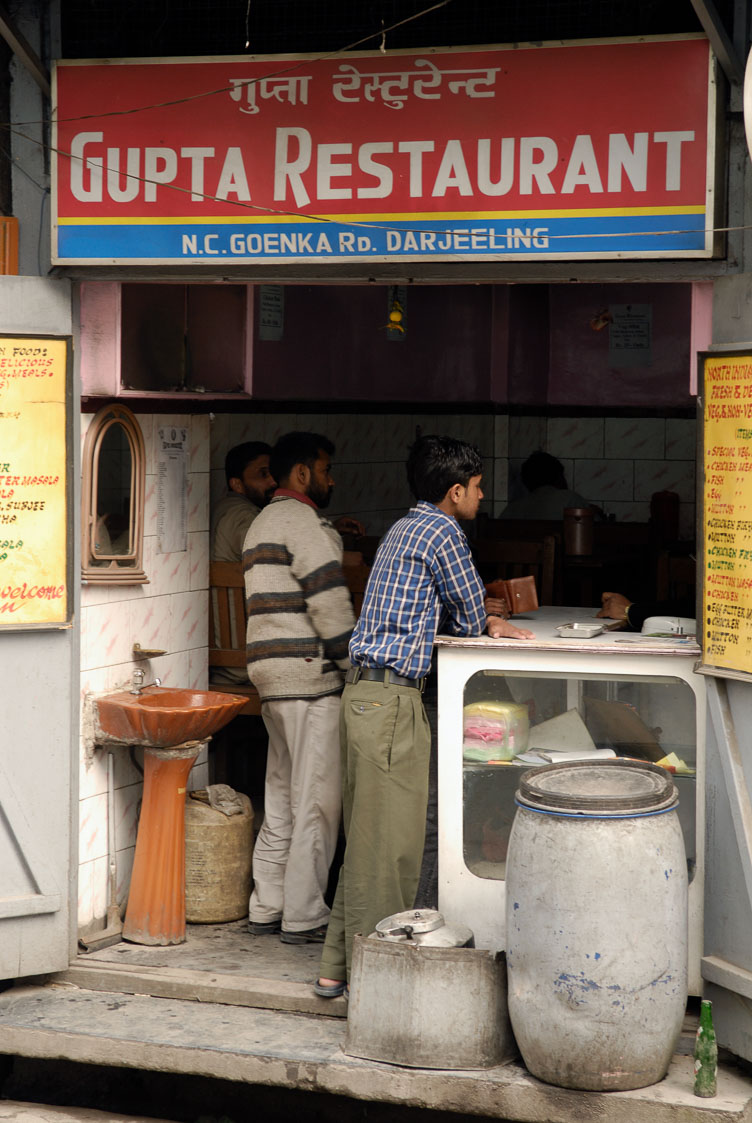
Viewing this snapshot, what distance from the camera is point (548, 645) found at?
4773mm

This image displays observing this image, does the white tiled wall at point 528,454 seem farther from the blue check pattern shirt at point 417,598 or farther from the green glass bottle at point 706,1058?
the green glass bottle at point 706,1058

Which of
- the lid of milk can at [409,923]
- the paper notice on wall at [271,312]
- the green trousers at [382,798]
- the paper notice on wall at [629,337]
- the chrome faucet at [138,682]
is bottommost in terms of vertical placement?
the lid of milk can at [409,923]

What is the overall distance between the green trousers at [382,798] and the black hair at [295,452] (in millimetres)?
1121

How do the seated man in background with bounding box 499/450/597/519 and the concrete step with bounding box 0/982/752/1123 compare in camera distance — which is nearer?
the concrete step with bounding box 0/982/752/1123

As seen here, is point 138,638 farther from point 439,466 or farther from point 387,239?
point 387,239

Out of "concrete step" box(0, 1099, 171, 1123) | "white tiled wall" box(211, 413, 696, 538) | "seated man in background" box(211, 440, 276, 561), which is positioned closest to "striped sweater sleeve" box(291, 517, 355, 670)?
"seated man in background" box(211, 440, 276, 561)

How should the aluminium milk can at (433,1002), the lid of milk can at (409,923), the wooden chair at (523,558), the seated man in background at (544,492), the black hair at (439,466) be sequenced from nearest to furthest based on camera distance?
the aluminium milk can at (433,1002), the lid of milk can at (409,923), the black hair at (439,466), the wooden chair at (523,558), the seated man in background at (544,492)

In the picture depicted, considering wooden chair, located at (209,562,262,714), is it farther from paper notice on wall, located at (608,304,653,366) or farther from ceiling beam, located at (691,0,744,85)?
paper notice on wall, located at (608,304,653,366)

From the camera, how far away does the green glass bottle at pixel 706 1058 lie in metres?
4.19

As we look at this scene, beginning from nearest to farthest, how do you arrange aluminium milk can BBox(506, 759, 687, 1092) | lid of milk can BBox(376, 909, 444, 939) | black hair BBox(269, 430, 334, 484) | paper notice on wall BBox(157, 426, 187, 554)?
aluminium milk can BBox(506, 759, 687, 1092) < lid of milk can BBox(376, 909, 444, 939) < black hair BBox(269, 430, 334, 484) < paper notice on wall BBox(157, 426, 187, 554)

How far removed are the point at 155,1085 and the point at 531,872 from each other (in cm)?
203

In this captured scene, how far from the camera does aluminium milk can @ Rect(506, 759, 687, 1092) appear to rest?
162 inches

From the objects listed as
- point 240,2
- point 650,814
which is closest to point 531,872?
point 650,814

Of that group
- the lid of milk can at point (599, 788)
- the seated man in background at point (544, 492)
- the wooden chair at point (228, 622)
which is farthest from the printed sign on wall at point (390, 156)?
the seated man in background at point (544, 492)
